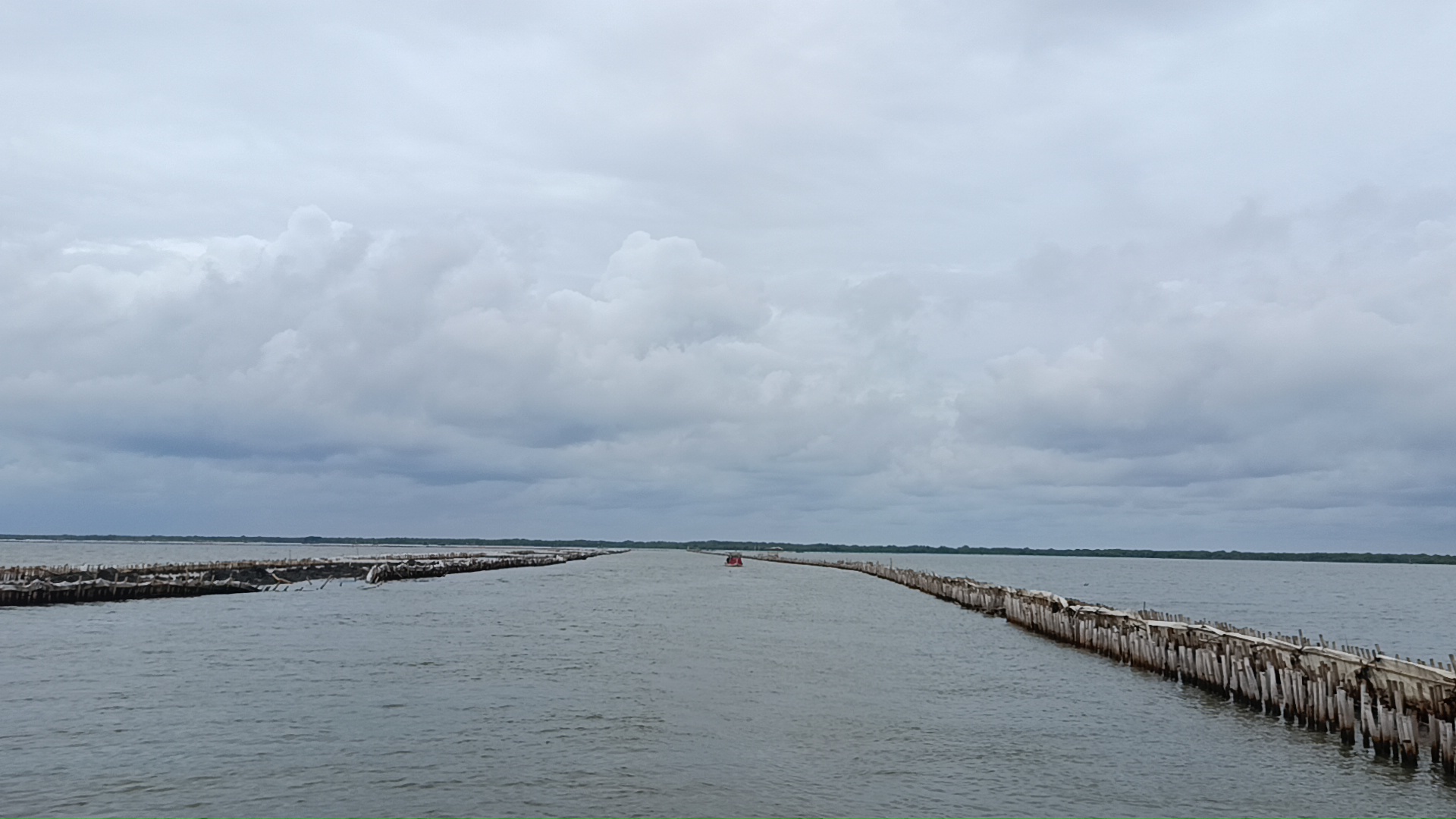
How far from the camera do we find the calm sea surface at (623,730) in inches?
682

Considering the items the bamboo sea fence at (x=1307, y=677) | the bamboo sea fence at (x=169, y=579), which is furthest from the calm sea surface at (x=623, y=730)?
the bamboo sea fence at (x=169, y=579)

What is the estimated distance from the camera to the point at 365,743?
21250 millimetres

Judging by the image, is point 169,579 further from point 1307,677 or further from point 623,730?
point 1307,677

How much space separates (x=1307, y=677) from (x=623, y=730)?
16.5 m

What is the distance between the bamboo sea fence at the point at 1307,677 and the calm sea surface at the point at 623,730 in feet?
2.18

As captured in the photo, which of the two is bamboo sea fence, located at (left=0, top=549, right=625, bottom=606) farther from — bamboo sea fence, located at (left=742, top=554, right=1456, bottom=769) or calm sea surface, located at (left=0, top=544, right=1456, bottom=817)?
bamboo sea fence, located at (left=742, top=554, right=1456, bottom=769)

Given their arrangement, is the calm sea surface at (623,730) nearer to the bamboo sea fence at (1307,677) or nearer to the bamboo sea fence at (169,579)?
the bamboo sea fence at (1307,677)

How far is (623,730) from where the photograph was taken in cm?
2316

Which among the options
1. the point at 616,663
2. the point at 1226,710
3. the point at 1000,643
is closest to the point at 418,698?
the point at 616,663

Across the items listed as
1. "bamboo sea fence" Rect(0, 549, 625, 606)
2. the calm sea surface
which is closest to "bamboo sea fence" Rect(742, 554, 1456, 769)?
the calm sea surface

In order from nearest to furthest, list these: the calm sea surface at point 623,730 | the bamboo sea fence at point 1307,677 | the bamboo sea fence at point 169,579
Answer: the calm sea surface at point 623,730, the bamboo sea fence at point 1307,677, the bamboo sea fence at point 169,579

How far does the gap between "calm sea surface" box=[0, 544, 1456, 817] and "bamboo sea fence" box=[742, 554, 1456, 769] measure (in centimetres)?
66

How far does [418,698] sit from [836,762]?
41.5 feet

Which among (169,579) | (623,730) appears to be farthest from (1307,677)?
(169,579)
